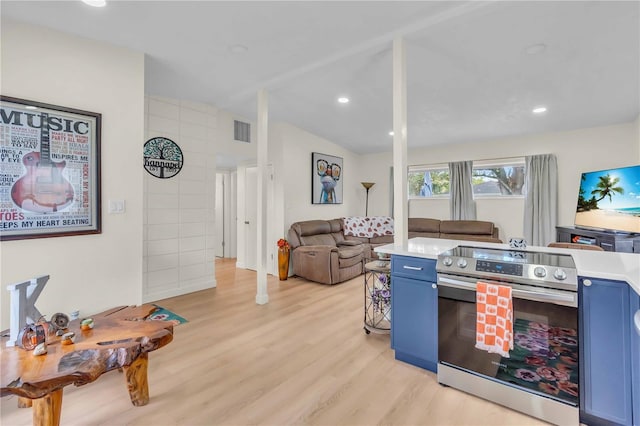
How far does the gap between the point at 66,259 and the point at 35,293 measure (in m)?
0.71

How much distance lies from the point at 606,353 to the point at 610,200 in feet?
10.9

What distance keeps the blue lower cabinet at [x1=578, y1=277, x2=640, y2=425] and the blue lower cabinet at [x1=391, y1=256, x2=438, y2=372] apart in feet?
2.63

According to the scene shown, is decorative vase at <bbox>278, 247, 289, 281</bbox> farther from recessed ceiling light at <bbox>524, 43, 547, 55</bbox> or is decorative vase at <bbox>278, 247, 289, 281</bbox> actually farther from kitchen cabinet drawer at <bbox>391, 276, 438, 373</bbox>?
recessed ceiling light at <bbox>524, 43, 547, 55</bbox>

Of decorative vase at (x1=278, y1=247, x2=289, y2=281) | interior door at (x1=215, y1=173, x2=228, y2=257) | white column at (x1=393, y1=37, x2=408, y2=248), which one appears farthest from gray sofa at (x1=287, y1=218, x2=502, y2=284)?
interior door at (x1=215, y1=173, x2=228, y2=257)

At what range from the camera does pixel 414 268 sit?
7.47ft

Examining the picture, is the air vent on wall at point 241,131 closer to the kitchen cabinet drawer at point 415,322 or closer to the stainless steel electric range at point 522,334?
the kitchen cabinet drawer at point 415,322

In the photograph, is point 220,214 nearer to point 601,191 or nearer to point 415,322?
point 415,322

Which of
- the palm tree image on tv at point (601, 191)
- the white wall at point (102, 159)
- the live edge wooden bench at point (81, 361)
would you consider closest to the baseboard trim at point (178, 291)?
the white wall at point (102, 159)

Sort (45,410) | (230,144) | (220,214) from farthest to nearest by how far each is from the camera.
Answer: (220,214), (230,144), (45,410)

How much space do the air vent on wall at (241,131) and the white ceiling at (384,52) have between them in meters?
0.43

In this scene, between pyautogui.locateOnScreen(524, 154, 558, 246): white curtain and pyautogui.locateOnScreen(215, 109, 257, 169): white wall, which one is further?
pyautogui.locateOnScreen(524, 154, 558, 246): white curtain

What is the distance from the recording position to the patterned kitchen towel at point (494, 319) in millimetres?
1740

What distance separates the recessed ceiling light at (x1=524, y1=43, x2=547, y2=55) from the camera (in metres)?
2.59

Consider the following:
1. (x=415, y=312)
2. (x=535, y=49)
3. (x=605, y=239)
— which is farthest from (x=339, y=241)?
(x=535, y=49)
